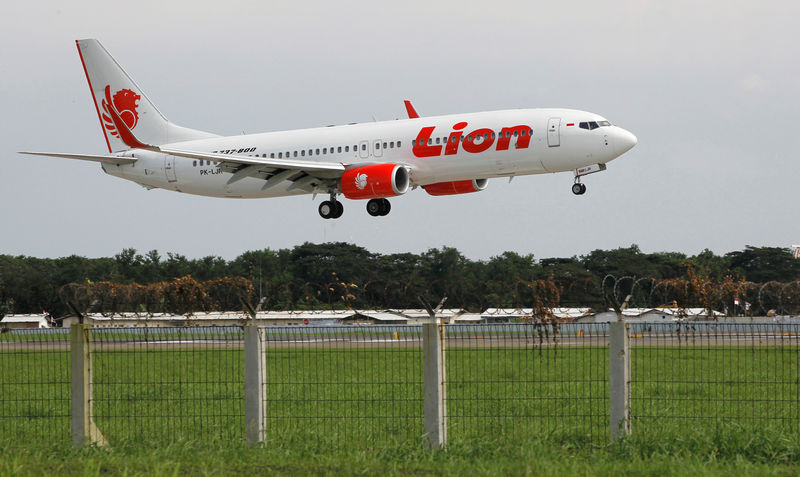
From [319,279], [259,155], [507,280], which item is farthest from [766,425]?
[319,279]

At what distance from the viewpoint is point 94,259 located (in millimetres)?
88938

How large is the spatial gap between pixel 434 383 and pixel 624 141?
926 inches

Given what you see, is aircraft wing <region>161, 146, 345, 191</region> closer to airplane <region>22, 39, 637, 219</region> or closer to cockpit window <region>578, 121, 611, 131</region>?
airplane <region>22, 39, 637, 219</region>

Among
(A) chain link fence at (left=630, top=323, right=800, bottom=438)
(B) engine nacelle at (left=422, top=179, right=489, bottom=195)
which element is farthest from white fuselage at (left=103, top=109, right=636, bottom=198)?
(A) chain link fence at (left=630, top=323, right=800, bottom=438)

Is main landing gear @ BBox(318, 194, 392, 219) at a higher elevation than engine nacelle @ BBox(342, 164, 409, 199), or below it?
below

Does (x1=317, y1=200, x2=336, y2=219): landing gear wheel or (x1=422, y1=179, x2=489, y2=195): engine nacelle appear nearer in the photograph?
(x1=422, y1=179, x2=489, y2=195): engine nacelle

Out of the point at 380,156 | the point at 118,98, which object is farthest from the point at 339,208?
the point at 118,98

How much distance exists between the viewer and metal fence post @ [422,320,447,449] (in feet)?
44.0

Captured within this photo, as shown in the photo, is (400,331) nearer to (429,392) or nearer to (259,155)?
(429,392)

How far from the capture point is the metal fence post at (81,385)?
14164 mm

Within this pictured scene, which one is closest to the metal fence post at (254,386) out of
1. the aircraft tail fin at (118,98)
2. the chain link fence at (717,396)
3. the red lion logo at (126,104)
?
the chain link fence at (717,396)

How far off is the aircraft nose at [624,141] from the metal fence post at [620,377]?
22434mm

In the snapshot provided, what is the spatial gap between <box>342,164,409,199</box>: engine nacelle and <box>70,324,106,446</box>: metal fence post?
2357 centimetres

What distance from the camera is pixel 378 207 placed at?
4122 centimetres
